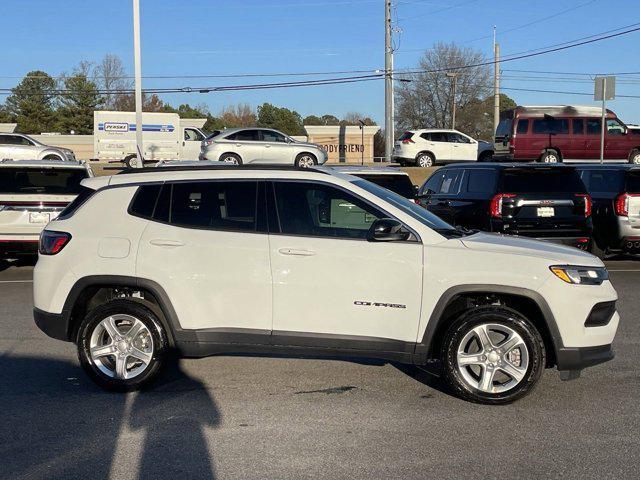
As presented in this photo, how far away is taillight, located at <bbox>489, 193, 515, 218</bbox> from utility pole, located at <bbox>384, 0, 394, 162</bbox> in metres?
26.6

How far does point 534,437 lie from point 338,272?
1.79 metres

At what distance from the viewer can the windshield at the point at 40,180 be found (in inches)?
429

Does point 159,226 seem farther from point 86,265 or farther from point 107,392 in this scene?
point 107,392

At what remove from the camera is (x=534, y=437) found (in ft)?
15.5

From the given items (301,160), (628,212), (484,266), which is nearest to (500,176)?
(628,212)

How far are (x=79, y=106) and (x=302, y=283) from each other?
72187mm

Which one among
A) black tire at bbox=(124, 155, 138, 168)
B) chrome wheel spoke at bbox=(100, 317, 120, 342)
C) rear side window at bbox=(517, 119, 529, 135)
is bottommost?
chrome wheel spoke at bbox=(100, 317, 120, 342)

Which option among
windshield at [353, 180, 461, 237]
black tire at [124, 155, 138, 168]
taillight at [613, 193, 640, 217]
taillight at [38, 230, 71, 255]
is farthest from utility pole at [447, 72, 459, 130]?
taillight at [38, 230, 71, 255]

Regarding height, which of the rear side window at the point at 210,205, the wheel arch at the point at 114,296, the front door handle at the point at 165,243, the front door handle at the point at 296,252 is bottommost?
the wheel arch at the point at 114,296

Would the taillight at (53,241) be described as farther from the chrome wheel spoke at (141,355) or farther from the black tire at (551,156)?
the black tire at (551,156)

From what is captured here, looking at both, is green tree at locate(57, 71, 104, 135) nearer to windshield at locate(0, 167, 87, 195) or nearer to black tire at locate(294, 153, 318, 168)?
black tire at locate(294, 153, 318, 168)

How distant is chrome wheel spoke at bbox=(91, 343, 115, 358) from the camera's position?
223 inches

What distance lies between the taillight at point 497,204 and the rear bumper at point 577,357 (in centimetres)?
553

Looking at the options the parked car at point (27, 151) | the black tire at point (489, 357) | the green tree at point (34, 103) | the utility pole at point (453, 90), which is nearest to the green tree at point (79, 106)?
the green tree at point (34, 103)
